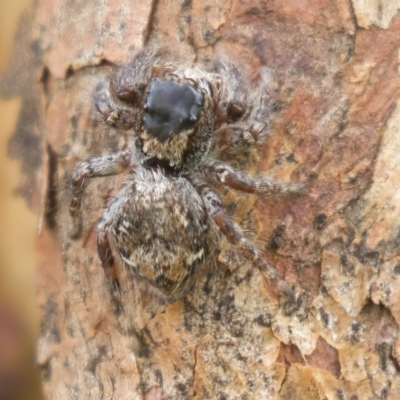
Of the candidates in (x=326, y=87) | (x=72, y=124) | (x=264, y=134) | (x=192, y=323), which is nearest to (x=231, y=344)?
(x=192, y=323)

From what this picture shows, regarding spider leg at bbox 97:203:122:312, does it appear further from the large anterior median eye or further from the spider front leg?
the large anterior median eye

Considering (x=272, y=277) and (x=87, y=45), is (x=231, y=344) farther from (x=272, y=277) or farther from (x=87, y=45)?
(x=87, y=45)

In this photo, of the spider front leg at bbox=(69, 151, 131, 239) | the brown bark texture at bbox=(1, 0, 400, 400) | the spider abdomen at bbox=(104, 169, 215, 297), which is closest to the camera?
the brown bark texture at bbox=(1, 0, 400, 400)

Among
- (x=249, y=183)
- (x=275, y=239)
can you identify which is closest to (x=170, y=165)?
(x=249, y=183)

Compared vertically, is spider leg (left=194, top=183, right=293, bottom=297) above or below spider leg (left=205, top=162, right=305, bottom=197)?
below

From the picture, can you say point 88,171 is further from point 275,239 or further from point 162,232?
point 275,239

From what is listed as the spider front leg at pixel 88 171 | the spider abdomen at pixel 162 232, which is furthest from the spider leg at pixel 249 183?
the spider front leg at pixel 88 171

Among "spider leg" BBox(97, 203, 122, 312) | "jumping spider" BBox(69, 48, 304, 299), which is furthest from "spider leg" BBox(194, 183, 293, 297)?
"spider leg" BBox(97, 203, 122, 312)

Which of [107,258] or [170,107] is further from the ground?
[170,107]
